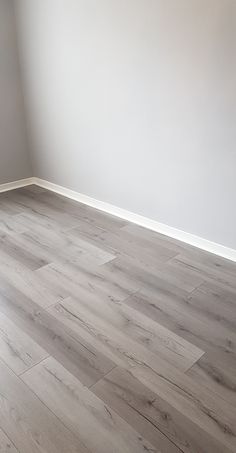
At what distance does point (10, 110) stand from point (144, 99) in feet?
5.74

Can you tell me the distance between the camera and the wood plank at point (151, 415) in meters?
1.23

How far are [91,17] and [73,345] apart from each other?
247 cm

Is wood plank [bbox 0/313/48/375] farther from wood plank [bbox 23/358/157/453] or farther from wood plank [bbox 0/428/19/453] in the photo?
wood plank [bbox 0/428/19/453]

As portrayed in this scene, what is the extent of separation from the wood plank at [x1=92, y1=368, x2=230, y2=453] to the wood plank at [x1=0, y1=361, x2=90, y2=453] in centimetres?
21

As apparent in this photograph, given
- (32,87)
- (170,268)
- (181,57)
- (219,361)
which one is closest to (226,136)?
(181,57)

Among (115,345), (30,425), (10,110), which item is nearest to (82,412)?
(30,425)

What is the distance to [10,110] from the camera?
3.63 m

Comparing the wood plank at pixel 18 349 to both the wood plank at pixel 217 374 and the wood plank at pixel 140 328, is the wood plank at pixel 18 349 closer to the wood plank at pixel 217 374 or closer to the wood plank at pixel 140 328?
the wood plank at pixel 140 328

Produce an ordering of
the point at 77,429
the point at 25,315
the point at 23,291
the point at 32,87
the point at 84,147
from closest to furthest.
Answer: the point at 77,429 < the point at 25,315 < the point at 23,291 < the point at 84,147 < the point at 32,87

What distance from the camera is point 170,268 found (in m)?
2.33

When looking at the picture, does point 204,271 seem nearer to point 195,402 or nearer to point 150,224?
point 150,224

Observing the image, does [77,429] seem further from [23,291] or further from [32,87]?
[32,87]

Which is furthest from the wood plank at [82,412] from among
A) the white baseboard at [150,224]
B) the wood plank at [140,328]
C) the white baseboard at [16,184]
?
the white baseboard at [16,184]

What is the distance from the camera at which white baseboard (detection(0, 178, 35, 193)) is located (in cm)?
381
